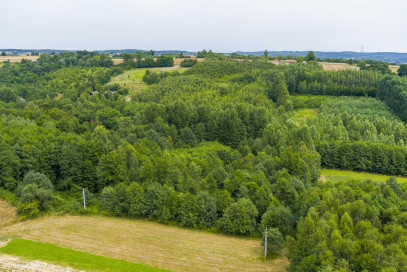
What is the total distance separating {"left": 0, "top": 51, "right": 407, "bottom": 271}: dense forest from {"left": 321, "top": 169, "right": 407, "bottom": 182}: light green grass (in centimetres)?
164

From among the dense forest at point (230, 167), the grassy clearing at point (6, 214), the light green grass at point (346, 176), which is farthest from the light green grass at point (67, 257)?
the light green grass at point (346, 176)

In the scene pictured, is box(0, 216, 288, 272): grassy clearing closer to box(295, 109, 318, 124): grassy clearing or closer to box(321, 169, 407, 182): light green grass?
box(321, 169, 407, 182): light green grass

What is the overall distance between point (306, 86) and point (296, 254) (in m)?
98.8

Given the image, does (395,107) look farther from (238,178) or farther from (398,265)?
(398,265)

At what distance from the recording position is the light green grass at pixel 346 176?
178ft

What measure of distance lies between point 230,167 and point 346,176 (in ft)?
75.9

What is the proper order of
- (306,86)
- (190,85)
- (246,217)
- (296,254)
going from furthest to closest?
(306,86), (190,85), (246,217), (296,254)

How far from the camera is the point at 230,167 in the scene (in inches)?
2034

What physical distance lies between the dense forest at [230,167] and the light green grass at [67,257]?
850 centimetres

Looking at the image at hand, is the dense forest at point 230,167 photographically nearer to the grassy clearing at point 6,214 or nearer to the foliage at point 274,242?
the foliage at point 274,242

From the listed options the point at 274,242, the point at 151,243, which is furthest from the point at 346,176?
the point at 151,243

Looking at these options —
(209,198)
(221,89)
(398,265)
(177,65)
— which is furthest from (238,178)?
(177,65)

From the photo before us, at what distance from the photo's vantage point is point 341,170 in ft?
197

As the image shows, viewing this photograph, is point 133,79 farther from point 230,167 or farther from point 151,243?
point 151,243
